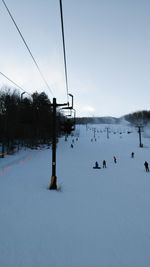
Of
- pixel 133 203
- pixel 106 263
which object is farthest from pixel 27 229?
pixel 133 203

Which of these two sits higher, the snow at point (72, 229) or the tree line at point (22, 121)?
the tree line at point (22, 121)

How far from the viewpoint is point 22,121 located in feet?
148

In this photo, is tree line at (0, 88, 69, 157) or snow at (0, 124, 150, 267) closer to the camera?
snow at (0, 124, 150, 267)

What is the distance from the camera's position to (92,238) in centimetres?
666

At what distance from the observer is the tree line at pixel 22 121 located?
114ft

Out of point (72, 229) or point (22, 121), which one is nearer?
point (72, 229)

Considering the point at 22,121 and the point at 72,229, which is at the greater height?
the point at 22,121

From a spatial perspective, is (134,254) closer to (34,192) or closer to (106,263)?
(106,263)

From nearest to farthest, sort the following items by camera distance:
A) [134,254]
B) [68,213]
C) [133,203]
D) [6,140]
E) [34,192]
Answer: [134,254]
[68,213]
[133,203]
[34,192]
[6,140]

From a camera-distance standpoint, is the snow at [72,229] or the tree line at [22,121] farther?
the tree line at [22,121]

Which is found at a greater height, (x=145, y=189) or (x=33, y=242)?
(x=33, y=242)

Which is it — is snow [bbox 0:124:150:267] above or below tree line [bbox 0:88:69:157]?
below

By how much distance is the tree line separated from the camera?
34.9 meters

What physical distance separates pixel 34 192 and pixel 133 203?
19.7 ft
